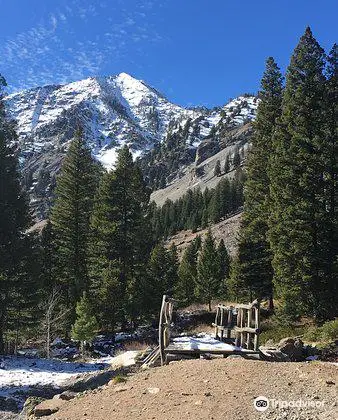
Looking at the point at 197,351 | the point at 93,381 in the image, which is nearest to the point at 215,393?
the point at 197,351

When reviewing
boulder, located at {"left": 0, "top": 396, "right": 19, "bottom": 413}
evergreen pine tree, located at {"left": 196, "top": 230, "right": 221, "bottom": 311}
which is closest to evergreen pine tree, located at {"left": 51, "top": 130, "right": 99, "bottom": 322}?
A: evergreen pine tree, located at {"left": 196, "top": 230, "right": 221, "bottom": 311}

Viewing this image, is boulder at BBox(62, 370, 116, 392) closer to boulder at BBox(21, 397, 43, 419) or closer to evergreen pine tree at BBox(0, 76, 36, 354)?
boulder at BBox(21, 397, 43, 419)

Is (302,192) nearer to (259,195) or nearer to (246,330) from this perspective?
(259,195)

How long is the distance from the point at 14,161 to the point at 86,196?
13360 millimetres

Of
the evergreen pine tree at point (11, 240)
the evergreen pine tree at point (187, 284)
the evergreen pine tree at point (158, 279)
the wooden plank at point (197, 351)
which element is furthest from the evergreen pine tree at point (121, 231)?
the wooden plank at point (197, 351)

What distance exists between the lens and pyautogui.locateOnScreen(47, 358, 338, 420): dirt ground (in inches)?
337

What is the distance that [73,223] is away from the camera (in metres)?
37.5

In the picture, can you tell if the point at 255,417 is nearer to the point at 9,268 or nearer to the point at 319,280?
the point at 319,280

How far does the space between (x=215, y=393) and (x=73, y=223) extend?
29.4 m

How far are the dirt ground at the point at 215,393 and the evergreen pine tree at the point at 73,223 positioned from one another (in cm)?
2561

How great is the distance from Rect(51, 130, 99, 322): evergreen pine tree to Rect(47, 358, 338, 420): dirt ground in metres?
25.6

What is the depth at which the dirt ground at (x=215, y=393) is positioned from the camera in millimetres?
8562

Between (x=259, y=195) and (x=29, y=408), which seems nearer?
(x=29, y=408)

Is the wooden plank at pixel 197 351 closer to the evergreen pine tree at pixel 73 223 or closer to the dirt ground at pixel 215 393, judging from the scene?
the dirt ground at pixel 215 393
